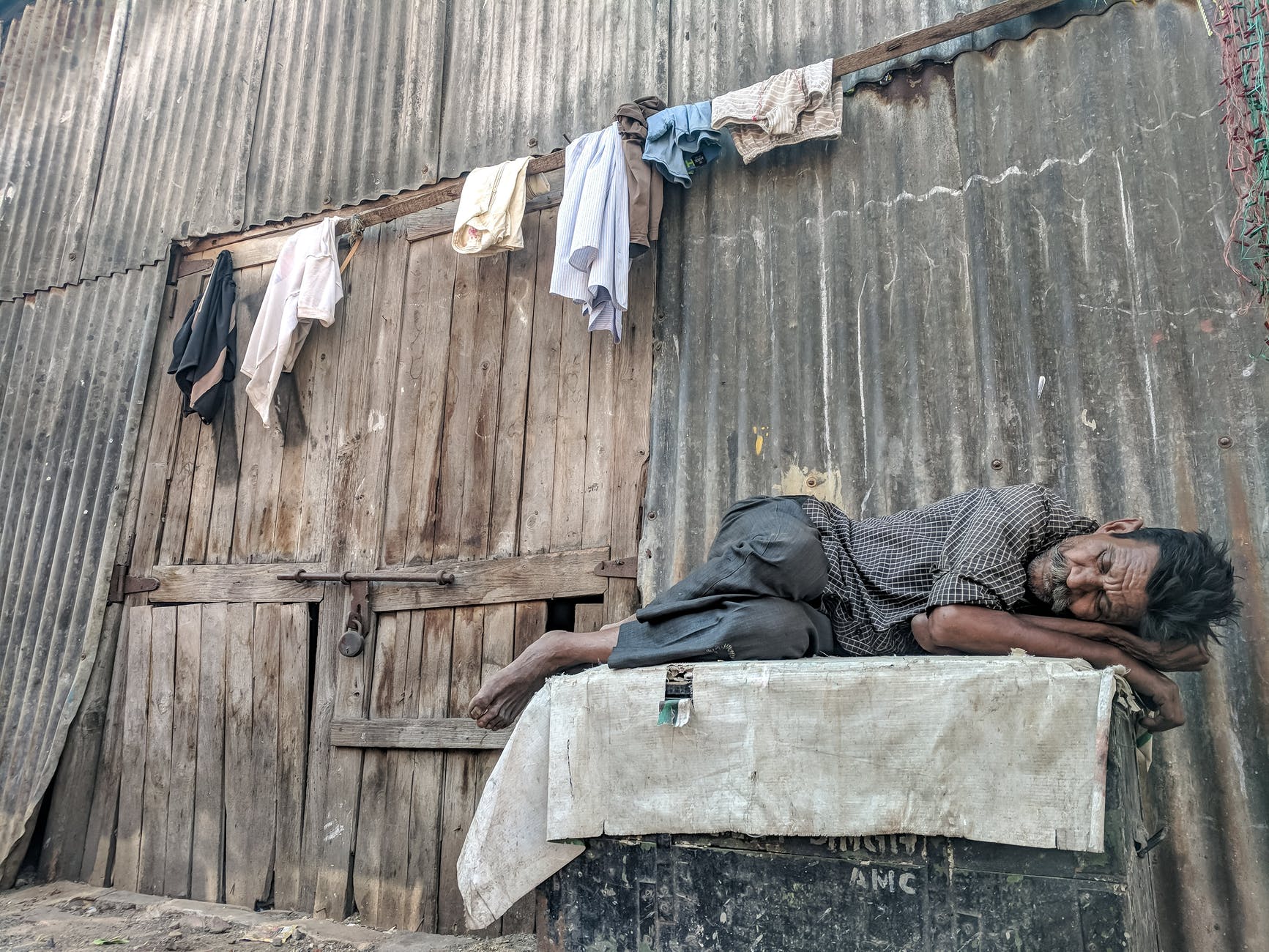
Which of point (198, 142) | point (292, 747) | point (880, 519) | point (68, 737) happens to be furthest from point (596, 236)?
point (68, 737)

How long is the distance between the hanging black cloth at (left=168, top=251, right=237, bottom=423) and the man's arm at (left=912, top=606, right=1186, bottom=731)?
157 inches

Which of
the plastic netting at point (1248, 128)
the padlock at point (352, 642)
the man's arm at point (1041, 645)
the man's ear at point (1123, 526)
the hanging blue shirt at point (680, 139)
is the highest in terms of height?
the hanging blue shirt at point (680, 139)

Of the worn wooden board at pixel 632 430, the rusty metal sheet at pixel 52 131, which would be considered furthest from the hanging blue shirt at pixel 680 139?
the rusty metal sheet at pixel 52 131

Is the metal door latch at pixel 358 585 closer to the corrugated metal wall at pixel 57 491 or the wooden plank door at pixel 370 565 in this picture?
the wooden plank door at pixel 370 565

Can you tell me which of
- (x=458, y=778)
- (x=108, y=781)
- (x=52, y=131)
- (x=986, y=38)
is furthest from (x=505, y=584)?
(x=52, y=131)

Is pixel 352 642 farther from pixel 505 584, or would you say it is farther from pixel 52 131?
pixel 52 131

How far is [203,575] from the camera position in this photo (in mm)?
4727

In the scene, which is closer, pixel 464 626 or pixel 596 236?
pixel 596 236

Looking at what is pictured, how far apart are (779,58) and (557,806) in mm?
3220

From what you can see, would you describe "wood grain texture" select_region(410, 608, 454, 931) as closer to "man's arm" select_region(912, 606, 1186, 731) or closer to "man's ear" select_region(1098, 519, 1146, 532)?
"man's arm" select_region(912, 606, 1186, 731)

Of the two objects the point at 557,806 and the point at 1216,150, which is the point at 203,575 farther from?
the point at 1216,150

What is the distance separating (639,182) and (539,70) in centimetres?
122

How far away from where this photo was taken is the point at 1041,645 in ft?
7.30

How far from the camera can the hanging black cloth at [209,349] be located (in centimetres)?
484
